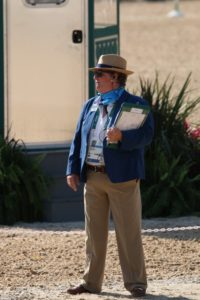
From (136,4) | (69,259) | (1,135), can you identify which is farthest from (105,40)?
(136,4)

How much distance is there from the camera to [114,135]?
7281 millimetres

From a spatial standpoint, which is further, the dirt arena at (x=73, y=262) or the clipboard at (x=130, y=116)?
the dirt arena at (x=73, y=262)

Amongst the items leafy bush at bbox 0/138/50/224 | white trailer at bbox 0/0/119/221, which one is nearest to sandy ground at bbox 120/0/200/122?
white trailer at bbox 0/0/119/221

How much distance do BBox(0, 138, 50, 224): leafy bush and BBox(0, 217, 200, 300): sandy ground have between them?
0.18 meters

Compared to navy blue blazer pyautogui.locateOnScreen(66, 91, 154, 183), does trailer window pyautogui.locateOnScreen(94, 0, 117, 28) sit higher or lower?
higher

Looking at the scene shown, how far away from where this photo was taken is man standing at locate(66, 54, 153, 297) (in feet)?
24.4

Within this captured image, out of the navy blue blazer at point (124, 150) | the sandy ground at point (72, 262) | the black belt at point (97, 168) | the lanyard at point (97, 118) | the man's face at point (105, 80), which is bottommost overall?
the sandy ground at point (72, 262)

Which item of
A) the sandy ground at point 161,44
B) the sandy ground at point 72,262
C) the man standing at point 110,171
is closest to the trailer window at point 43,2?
the sandy ground at point 72,262

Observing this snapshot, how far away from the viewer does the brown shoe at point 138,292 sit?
24.9 feet

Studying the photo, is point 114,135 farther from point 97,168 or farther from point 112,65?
point 112,65

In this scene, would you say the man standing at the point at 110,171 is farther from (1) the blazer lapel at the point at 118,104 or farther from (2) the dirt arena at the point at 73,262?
(2) the dirt arena at the point at 73,262

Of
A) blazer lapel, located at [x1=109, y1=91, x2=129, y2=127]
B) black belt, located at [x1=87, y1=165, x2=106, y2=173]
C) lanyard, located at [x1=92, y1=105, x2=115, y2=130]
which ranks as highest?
blazer lapel, located at [x1=109, y1=91, x2=129, y2=127]

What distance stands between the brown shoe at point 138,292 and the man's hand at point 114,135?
0.99 meters

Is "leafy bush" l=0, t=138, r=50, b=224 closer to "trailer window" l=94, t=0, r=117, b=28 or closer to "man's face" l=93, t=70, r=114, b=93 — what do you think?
"trailer window" l=94, t=0, r=117, b=28
